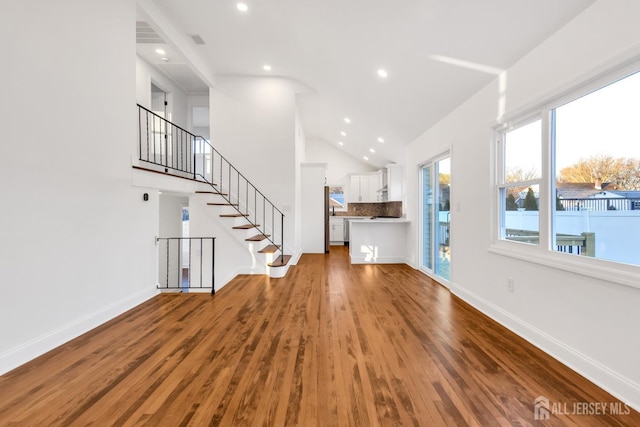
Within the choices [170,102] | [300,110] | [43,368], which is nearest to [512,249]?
[43,368]

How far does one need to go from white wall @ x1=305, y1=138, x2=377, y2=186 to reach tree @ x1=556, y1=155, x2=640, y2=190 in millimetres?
7916

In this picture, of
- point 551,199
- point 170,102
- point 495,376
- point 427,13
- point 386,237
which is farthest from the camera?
point 170,102

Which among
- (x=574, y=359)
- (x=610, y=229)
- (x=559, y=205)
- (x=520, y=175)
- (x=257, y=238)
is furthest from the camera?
(x=257, y=238)

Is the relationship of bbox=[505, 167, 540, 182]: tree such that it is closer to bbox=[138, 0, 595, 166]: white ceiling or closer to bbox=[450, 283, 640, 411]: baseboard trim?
bbox=[138, 0, 595, 166]: white ceiling

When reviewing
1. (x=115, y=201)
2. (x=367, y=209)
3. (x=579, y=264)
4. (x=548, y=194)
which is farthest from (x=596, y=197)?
(x=367, y=209)

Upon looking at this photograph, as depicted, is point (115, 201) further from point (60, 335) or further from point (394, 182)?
point (394, 182)

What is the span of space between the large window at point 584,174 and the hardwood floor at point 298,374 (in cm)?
100

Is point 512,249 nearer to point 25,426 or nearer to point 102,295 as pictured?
point 25,426

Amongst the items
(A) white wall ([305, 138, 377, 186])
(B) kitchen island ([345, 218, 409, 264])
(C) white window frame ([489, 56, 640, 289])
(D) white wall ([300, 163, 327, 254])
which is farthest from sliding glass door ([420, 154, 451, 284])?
(A) white wall ([305, 138, 377, 186])

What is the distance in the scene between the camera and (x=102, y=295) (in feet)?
9.27

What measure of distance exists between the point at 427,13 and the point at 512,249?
255cm

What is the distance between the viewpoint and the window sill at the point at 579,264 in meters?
1.69

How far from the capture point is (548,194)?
2.35 meters

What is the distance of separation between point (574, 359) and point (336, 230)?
7.46m
